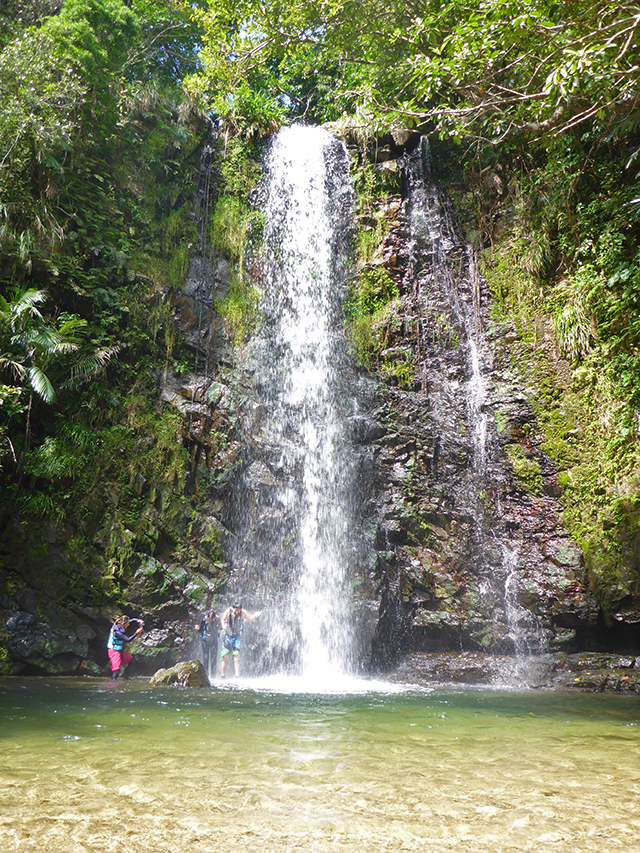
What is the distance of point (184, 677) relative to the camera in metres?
8.96

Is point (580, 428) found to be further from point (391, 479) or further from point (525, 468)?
point (391, 479)

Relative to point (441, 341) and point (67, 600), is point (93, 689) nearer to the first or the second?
point (67, 600)

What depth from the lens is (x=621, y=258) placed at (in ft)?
37.3

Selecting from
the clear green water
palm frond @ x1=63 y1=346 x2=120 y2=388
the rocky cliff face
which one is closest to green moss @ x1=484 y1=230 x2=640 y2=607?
the rocky cliff face

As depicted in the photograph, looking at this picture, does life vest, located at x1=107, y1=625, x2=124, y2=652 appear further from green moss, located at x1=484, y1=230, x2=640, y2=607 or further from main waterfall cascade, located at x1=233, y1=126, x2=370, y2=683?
green moss, located at x1=484, y1=230, x2=640, y2=607

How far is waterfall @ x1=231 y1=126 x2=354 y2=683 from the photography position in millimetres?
11781

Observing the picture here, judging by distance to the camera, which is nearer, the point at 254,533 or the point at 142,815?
the point at 142,815

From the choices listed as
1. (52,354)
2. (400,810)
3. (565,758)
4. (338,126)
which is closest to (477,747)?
(565,758)

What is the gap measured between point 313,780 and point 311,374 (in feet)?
36.6

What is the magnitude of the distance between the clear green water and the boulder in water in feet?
8.60

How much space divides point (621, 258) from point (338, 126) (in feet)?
30.4

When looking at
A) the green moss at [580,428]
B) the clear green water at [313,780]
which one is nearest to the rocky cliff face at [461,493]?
the green moss at [580,428]

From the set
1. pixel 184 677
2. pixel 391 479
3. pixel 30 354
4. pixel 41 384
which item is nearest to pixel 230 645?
pixel 184 677

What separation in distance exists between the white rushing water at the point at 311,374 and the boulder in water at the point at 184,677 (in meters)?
2.13
